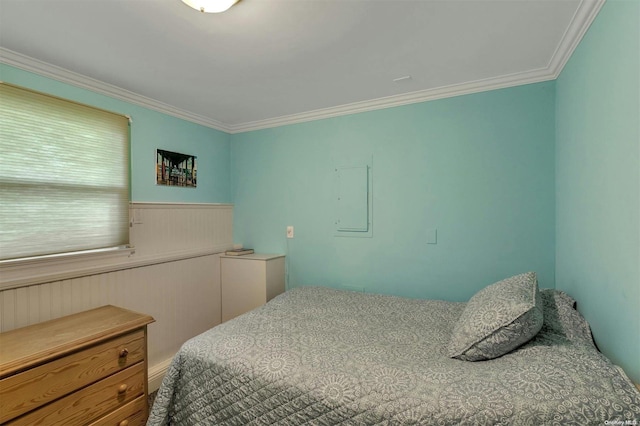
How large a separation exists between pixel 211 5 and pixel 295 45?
56 centimetres

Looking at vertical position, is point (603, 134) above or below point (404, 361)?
above

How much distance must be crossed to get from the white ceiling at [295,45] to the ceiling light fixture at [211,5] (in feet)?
0.30

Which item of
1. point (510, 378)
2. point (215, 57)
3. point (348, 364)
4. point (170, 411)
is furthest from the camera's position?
point (215, 57)

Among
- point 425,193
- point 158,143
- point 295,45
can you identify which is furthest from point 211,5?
point 425,193

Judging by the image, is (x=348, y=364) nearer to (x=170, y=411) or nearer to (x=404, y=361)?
(x=404, y=361)

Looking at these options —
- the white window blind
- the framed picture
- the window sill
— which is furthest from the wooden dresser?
the framed picture

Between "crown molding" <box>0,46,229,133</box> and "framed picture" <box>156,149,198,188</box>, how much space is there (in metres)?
0.39

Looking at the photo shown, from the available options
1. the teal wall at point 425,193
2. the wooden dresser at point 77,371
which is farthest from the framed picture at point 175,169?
the wooden dresser at point 77,371

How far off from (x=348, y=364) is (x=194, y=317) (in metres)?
2.17

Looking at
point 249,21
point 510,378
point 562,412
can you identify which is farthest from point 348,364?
point 249,21

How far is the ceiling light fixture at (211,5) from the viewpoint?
139 cm

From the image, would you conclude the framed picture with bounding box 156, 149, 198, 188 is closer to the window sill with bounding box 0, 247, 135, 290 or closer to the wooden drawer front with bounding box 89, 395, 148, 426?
the window sill with bounding box 0, 247, 135, 290

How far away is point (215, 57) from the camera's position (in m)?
1.98

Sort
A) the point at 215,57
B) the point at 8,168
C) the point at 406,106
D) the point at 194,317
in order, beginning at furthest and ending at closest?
the point at 194,317, the point at 406,106, the point at 215,57, the point at 8,168
